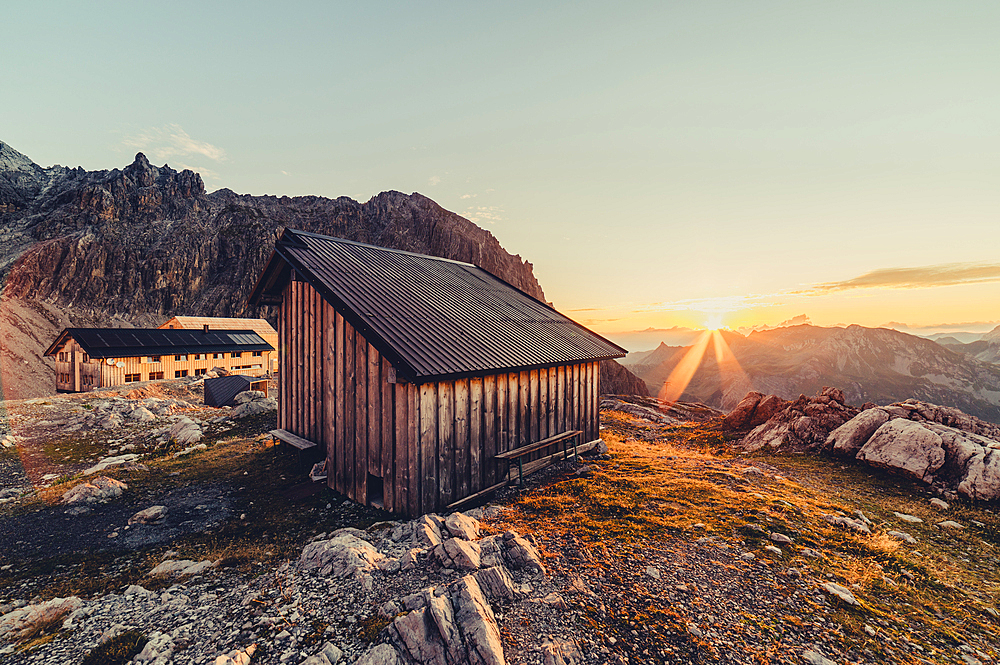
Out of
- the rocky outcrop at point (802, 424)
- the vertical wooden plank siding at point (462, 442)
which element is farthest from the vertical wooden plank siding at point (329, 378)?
the rocky outcrop at point (802, 424)

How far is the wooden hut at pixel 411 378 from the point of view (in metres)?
9.27

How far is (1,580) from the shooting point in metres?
6.90

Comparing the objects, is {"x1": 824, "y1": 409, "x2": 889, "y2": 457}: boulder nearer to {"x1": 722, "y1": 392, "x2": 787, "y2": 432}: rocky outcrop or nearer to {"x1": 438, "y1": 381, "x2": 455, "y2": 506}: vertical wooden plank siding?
{"x1": 722, "y1": 392, "x2": 787, "y2": 432}: rocky outcrop

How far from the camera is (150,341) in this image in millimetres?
39781

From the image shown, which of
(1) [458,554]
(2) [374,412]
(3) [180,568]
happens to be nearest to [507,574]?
(1) [458,554]

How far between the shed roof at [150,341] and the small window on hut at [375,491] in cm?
4208

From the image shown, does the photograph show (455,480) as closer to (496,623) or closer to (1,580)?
(496,623)

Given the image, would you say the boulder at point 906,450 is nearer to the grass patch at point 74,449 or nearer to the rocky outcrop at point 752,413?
the rocky outcrop at point 752,413

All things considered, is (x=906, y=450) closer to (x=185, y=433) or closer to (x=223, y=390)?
(x=185, y=433)

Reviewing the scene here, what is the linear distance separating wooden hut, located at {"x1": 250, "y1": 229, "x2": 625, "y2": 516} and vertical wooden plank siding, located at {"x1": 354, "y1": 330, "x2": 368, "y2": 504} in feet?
0.12

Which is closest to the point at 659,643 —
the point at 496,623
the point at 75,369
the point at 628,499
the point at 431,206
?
the point at 496,623

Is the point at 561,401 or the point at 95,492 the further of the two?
the point at 561,401

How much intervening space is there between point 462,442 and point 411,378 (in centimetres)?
261

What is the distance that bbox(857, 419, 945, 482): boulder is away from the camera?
1115 centimetres
